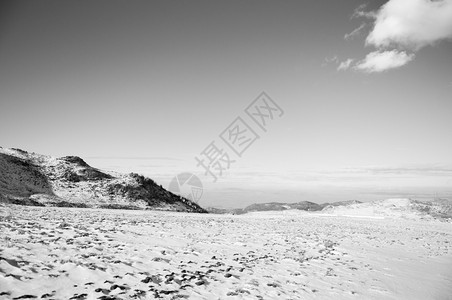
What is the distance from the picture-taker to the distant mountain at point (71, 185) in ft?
129

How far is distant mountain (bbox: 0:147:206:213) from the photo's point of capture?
3947 cm

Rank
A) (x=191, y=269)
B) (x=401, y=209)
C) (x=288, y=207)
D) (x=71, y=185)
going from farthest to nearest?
(x=288, y=207)
(x=401, y=209)
(x=71, y=185)
(x=191, y=269)

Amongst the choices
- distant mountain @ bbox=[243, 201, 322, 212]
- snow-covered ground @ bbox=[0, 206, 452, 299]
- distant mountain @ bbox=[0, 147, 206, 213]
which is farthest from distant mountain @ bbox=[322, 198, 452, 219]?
snow-covered ground @ bbox=[0, 206, 452, 299]

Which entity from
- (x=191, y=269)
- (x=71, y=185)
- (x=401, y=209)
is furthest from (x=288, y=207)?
(x=191, y=269)

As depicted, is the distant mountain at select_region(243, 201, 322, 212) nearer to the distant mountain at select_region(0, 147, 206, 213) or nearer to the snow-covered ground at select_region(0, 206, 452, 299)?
the distant mountain at select_region(0, 147, 206, 213)

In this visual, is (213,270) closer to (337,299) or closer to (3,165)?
(337,299)

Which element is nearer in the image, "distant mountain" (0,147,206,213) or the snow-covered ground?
the snow-covered ground

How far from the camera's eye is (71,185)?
48375mm

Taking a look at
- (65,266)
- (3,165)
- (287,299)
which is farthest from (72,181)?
(287,299)

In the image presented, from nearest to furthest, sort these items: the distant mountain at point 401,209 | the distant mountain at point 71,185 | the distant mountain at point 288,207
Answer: the distant mountain at point 71,185
the distant mountain at point 401,209
the distant mountain at point 288,207

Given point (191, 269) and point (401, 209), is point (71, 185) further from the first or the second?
point (401, 209)

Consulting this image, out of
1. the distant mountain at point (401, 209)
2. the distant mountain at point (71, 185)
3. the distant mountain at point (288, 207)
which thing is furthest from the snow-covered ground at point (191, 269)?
the distant mountain at point (288, 207)

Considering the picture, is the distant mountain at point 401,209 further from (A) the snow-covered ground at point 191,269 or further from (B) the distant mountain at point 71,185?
(A) the snow-covered ground at point 191,269

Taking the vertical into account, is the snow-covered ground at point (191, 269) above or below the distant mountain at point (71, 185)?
below
